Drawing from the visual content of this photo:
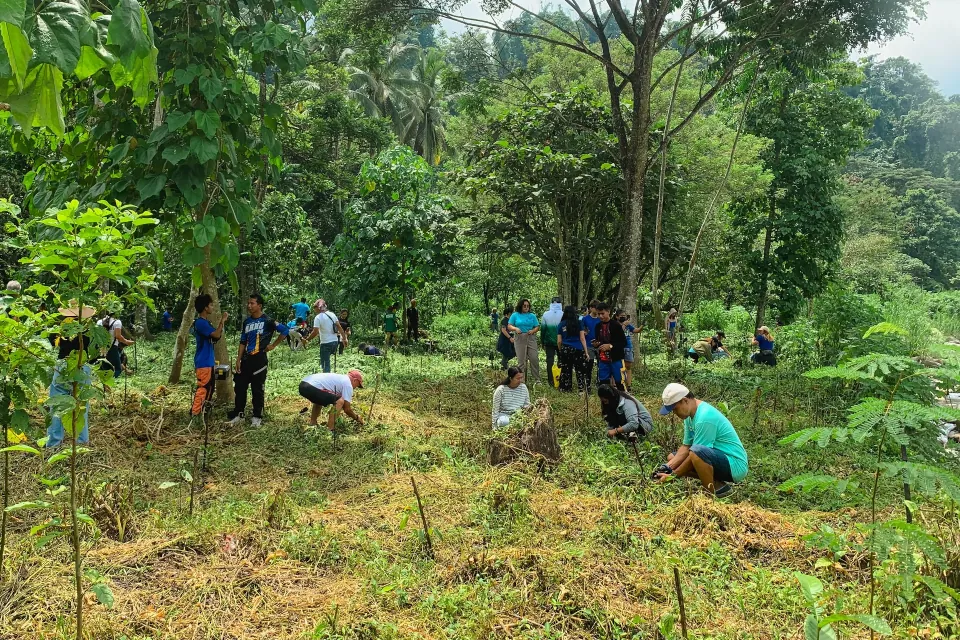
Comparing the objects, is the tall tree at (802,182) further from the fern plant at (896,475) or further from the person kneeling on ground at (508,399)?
the fern plant at (896,475)

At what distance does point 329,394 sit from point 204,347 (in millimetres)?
1459

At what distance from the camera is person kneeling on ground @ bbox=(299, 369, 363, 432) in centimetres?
660

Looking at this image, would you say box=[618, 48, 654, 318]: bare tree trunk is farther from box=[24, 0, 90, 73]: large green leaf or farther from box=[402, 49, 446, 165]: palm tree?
box=[402, 49, 446, 165]: palm tree

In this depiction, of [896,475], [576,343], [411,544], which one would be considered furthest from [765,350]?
[411,544]

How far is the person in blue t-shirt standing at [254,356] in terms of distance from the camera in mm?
6617

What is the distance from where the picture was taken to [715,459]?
4895 mm

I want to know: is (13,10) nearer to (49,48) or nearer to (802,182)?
(49,48)

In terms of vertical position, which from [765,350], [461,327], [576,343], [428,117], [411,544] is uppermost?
[428,117]

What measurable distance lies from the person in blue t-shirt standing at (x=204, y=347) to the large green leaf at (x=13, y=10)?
5795 mm

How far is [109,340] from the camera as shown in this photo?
2572mm

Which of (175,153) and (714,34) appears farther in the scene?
(714,34)

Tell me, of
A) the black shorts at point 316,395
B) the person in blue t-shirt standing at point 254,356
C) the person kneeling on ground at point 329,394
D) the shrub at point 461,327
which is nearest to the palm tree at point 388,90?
the shrub at point 461,327

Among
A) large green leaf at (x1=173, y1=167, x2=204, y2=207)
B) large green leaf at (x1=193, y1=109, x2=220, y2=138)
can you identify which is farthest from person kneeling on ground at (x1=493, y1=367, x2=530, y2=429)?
large green leaf at (x1=193, y1=109, x2=220, y2=138)

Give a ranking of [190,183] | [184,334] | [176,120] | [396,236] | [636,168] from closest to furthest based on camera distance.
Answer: [176,120], [190,183], [184,334], [636,168], [396,236]
